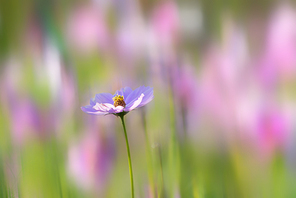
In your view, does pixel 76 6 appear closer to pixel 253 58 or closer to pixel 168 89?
pixel 168 89

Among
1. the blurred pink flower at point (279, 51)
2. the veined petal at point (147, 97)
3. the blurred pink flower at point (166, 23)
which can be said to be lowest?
the veined petal at point (147, 97)

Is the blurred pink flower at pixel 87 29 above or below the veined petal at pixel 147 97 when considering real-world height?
above

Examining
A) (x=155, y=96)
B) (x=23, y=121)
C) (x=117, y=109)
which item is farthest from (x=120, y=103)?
(x=23, y=121)

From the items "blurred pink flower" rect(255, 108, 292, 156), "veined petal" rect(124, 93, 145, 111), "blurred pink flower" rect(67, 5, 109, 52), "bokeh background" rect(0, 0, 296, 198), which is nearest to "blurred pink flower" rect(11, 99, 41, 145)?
"bokeh background" rect(0, 0, 296, 198)

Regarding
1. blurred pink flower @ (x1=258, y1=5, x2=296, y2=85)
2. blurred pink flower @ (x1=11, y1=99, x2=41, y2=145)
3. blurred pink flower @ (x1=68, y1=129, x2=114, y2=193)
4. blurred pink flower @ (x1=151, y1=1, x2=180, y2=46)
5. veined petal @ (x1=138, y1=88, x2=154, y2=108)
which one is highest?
blurred pink flower @ (x1=151, y1=1, x2=180, y2=46)

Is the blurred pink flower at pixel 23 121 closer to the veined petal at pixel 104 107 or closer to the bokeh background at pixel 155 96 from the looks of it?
the bokeh background at pixel 155 96

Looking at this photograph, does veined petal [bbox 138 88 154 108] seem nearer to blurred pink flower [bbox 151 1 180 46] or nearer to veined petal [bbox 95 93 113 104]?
veined petal [bbox 95 93 113 104]

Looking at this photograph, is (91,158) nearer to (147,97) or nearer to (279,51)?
(147,97)

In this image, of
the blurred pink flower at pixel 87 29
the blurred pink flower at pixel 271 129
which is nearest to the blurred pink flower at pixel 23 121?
the blurred pink flower at pixel 87 29
